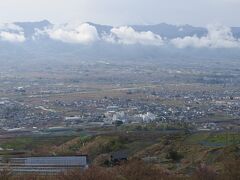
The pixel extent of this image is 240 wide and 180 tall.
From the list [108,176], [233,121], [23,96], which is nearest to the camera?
[108,176]

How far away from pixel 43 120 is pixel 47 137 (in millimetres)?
13697

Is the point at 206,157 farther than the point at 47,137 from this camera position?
No

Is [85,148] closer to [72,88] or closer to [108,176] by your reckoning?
[108,176]

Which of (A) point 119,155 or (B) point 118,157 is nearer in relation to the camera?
(B) point 118,157

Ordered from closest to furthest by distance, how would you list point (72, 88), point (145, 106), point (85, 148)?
1. point (85, 148)
2. point (145, 106)
3. point (72, 88)

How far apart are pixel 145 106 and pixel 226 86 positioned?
31766 millimetres

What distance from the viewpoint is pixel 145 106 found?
69.6 metres

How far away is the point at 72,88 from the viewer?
305 ft

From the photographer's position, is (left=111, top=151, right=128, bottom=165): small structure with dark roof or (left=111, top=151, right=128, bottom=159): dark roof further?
(left=111, top=151, right=128, bottom=159): dark roof

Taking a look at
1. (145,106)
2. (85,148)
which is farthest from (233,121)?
(85,148)

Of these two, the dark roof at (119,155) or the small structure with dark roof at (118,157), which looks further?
the dark roof at (119,155)

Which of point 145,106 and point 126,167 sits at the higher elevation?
point 126,167

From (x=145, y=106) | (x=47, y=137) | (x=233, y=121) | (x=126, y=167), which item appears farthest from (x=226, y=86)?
(x=126, y=167)

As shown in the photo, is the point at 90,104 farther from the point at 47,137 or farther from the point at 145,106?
the point at 47,137
